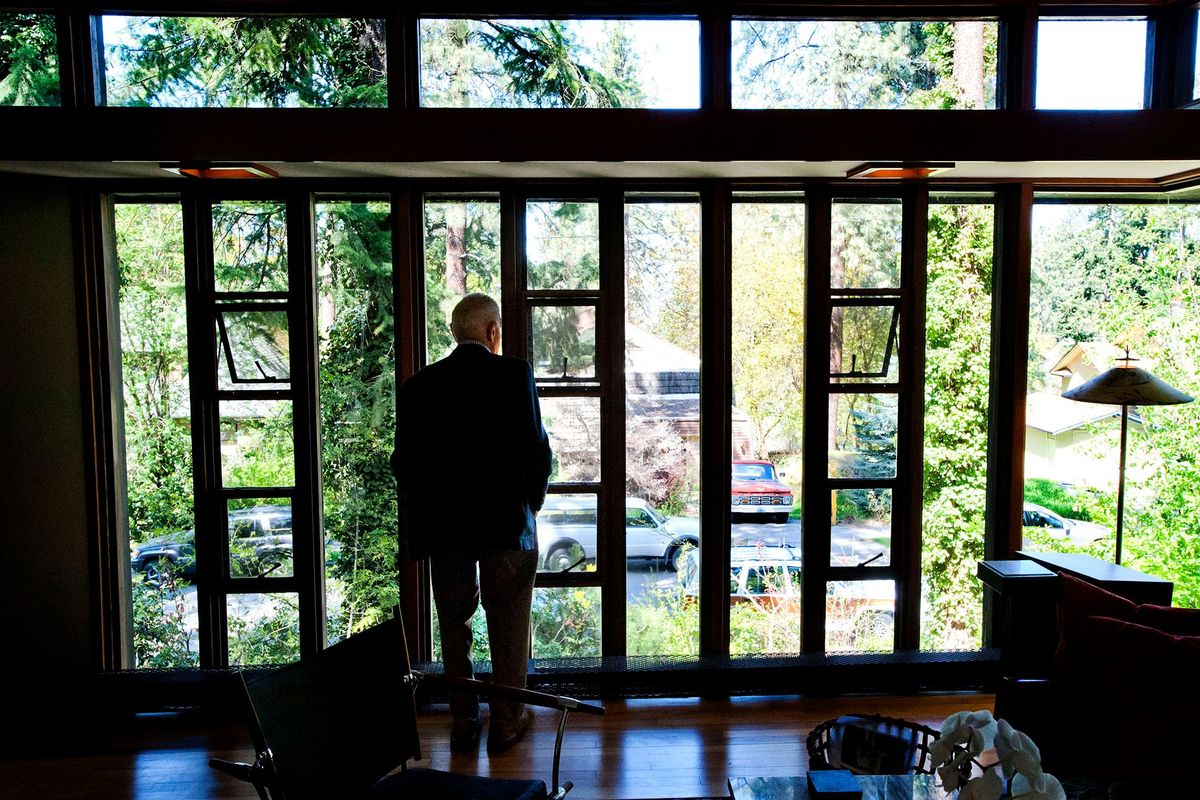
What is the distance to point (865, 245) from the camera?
374cm

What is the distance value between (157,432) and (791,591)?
10.4 feet

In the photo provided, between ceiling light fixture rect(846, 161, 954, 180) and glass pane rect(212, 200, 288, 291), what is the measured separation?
2639 mm

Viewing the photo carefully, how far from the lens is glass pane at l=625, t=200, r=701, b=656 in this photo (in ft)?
12.3

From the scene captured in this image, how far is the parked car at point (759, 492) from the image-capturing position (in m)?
3.80

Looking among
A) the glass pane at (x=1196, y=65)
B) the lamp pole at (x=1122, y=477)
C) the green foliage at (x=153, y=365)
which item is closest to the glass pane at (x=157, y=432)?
the green foliage at (x=153, y=365)

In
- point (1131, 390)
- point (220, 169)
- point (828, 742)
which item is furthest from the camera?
point (1131, 390)

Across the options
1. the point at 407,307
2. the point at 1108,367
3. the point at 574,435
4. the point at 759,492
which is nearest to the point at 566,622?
the point at 574,435

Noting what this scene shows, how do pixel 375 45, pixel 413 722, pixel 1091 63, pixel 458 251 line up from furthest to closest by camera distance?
pixel 458 251 < pixel 1091 63 < pixel 375 45 < pixel 413 722

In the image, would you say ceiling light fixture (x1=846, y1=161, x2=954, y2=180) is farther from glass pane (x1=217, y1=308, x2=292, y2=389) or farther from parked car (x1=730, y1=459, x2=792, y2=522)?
glass pane (x1=217, y1=308, x2=292, y2=389)

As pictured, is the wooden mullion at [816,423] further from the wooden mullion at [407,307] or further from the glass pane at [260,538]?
the glass pane at [260,538]

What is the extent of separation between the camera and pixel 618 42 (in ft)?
11.6

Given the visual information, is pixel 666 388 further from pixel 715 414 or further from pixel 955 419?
pixel 955 419

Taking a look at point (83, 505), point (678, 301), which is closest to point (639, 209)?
point (678, 301)

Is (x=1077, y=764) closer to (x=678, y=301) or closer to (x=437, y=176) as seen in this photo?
(x=678, y=301)
